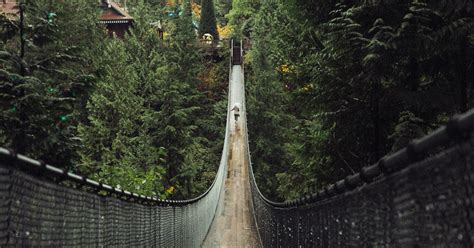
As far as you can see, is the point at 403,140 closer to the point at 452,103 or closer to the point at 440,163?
the point at 452,103

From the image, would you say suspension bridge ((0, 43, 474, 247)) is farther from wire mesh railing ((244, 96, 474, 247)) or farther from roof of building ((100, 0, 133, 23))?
roof of building ((100, 0, 133, 23))

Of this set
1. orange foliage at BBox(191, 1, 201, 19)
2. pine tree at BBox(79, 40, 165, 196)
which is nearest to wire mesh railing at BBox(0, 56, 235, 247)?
pine tree at BBox(79, 40, 165, 196)

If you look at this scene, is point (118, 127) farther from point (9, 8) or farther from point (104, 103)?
point (9, 8)

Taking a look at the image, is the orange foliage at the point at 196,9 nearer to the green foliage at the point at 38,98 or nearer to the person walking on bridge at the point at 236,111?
the person walking on bridge at the point at 236,111

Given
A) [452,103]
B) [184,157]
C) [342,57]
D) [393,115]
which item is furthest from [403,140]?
[184,157]

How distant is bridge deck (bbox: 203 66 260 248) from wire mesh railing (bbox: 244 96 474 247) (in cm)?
1201

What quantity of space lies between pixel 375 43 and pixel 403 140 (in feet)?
3.22

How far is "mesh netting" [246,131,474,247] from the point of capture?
4.52 feet

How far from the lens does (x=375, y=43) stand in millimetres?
5031

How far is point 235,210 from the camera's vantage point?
21.1 m

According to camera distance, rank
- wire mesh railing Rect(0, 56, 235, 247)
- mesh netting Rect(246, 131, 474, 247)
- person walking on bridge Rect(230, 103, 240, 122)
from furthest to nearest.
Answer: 1. person walking on bridge Rect(230, 103, 240, 122)
2. wire mesh railing Rect(0, 56, 235, 247)
3. mesh netting Rect(246, 131, 474, 247)

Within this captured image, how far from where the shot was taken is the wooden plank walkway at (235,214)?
50.7ft

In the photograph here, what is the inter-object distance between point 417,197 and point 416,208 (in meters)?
0.04

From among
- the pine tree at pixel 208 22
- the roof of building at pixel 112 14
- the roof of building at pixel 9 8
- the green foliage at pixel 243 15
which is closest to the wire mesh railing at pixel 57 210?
the roof of building at pixel 9 8
